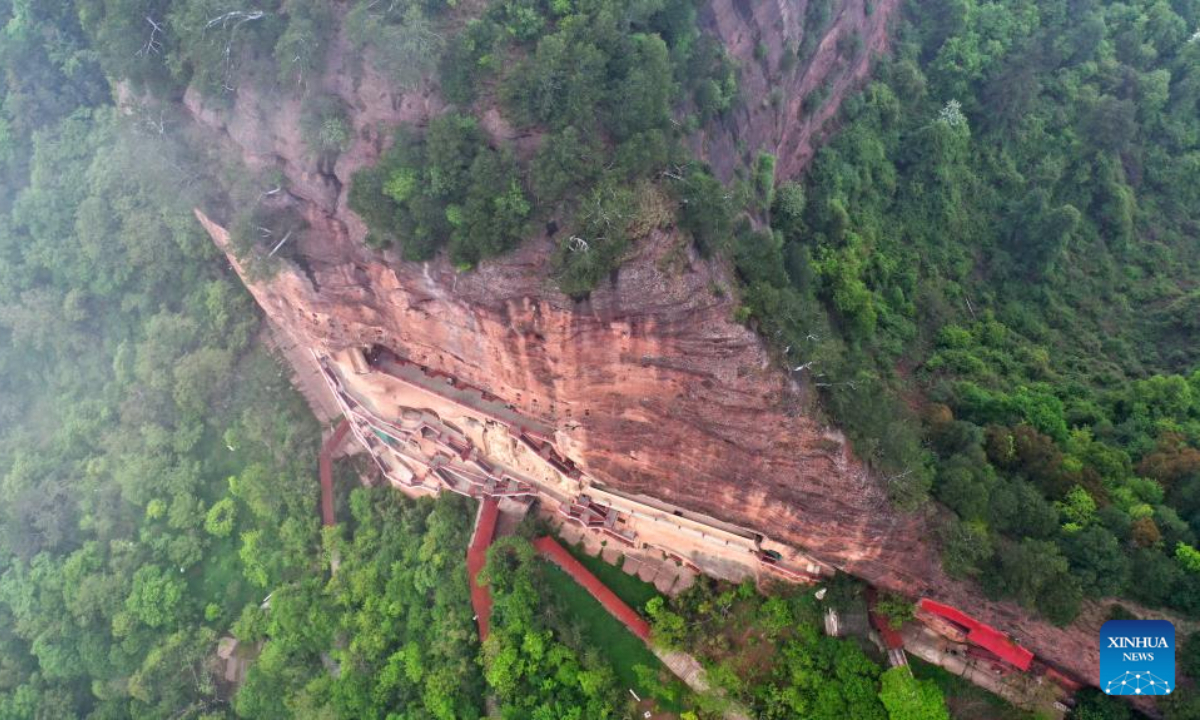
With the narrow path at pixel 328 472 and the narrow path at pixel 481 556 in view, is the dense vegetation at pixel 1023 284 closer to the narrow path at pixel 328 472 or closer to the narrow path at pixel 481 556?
the narrow path at pixel 481 556

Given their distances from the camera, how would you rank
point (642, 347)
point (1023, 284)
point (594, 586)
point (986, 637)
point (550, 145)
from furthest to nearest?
1. point (1023, 284)
2. point (594, 586)
3. point (986, 637)
4. point (642, 347)
5. point (550, 145)

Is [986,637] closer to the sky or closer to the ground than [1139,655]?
closer to the ground

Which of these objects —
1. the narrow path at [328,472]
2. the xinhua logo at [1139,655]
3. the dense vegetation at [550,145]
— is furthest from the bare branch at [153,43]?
the xinhua logo at [1139,655]

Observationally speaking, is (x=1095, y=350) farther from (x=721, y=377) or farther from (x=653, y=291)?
(x=653, y=291)

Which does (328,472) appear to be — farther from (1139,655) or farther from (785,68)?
(1139,655)

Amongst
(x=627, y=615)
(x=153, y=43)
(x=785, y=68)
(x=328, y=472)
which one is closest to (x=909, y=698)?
(x=627, y=615)
